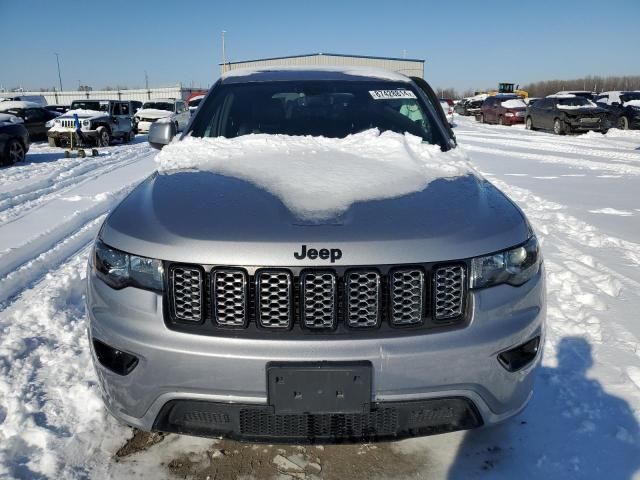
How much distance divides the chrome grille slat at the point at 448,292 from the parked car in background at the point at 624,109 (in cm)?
2032

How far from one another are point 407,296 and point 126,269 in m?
1.05

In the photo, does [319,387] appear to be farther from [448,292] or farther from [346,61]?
[346,61]

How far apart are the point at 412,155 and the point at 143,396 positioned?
1.80 metres

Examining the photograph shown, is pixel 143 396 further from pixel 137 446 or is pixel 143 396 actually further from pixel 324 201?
pixel 324 201

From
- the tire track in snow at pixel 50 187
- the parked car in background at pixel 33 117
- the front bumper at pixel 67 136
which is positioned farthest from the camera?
the parked car in background at pixel 33 117

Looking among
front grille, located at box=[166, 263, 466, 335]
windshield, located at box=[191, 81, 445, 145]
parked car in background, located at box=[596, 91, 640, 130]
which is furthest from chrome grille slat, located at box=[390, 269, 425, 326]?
parked car in background, located at box=[596, 91, 640, 130]

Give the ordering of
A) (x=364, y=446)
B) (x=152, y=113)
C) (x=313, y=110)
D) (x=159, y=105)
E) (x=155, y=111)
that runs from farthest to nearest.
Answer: (x=159, y=105) < (x=155, y=111) < (x=152, y=113) < (x=313, y=110) < (x=364, y=446)

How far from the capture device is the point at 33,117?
60.3ft

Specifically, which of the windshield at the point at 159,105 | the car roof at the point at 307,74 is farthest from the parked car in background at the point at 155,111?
the car roof at the point at 307,74

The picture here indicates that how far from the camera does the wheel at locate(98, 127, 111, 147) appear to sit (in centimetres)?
1683

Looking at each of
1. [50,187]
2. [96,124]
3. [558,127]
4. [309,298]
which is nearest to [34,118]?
[96,124]

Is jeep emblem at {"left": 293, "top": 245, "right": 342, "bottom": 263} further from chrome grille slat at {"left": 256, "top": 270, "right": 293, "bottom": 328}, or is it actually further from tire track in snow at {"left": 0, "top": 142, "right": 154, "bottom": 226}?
tire track in snow at {"left": 0, "top": 142, "right": 154, "bottom": 226}

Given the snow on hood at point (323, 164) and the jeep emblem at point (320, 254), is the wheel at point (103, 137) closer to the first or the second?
the snow on hood at point (323, 164)

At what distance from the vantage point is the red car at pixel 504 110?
25.4 meters
